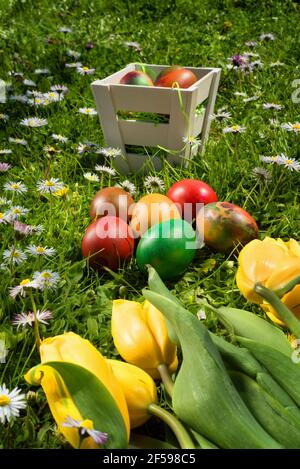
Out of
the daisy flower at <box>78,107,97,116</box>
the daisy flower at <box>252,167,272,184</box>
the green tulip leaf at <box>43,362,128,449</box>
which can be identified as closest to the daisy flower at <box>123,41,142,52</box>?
the daisy flower at <box>78,107,97,116</box>

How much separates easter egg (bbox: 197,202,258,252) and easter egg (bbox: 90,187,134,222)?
242mm

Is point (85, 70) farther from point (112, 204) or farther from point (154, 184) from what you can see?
point (112, 204)

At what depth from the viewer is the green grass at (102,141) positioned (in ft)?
5.06

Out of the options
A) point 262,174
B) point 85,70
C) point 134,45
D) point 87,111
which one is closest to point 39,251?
point 262,174

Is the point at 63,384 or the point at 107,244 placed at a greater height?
the point at 63,384

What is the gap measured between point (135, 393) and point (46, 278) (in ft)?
1.79

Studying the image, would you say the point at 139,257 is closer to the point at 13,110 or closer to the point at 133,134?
the point at 133,134

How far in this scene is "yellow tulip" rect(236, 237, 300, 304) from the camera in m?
1.38

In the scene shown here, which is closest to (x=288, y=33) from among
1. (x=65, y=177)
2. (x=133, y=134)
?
(x=133, y=134)

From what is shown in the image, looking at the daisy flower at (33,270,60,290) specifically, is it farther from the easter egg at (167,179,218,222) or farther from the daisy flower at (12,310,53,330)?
the easter egg at (167,179,218,222)

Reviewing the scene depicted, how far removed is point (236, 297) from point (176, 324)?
63 cm

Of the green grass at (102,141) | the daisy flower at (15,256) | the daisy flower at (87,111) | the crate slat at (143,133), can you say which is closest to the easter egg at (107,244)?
the green grass at (102,141)

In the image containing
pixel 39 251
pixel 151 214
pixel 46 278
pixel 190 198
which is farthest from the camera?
pixel 190 198

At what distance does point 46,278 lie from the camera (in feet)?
5.24
